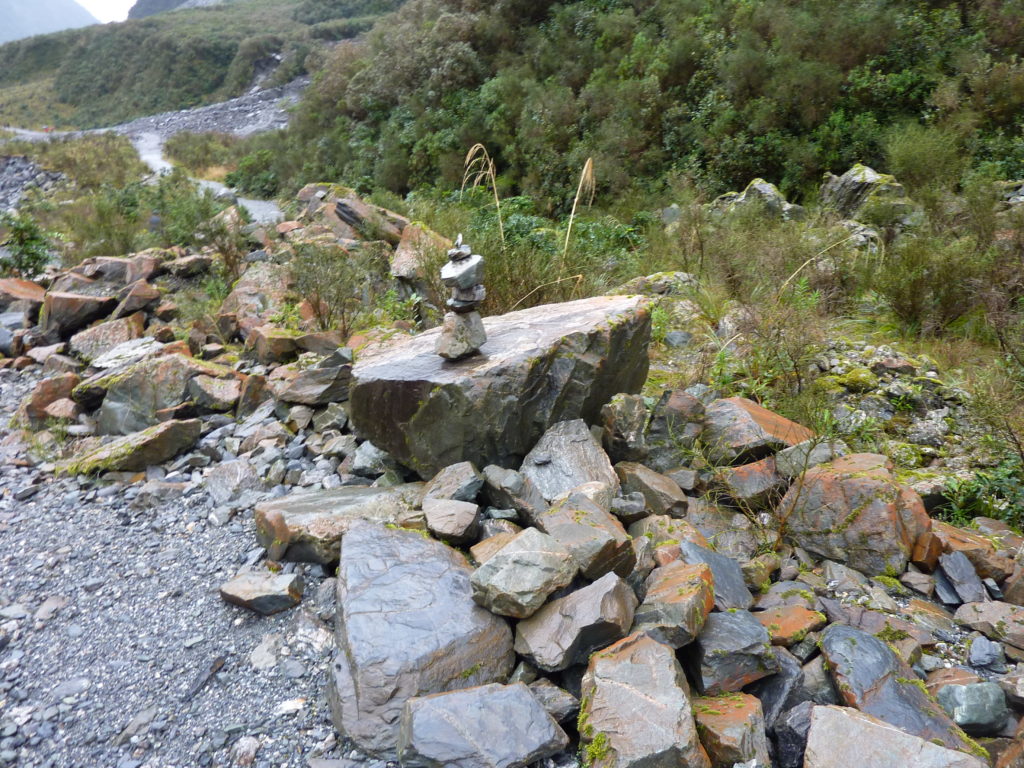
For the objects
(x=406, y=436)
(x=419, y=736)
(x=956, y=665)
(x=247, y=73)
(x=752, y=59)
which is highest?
(x=247, y=73)

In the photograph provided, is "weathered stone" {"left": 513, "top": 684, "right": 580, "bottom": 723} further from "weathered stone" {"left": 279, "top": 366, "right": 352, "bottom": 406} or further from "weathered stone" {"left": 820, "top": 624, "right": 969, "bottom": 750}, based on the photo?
"weathered stone" {"left": 279, "top": 366, "right": 352, "bottom": 406}

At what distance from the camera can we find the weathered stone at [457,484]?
3.13 metres

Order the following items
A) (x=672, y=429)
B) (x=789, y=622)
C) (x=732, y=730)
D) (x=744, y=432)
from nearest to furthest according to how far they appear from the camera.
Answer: (x=732, y=730)
(x=789, y=622)
(x=744, y=432)
(x=672, y=429)

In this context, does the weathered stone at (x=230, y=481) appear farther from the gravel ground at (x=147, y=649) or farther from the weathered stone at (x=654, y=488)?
the weathered stone at (x=654, y=488)

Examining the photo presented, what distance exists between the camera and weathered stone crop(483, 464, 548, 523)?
303 cm

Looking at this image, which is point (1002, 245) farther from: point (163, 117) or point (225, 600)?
point (163, 117)

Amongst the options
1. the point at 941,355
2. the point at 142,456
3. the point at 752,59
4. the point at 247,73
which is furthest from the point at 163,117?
the point at 941,355

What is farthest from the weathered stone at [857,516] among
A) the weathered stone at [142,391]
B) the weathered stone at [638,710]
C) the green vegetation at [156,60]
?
the green vegetation at [156,60]

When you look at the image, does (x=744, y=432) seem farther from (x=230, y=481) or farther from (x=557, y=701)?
(x=230, y=481)

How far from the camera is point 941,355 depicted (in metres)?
4.84

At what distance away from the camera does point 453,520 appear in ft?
9.59

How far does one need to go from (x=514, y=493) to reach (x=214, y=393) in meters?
2.95

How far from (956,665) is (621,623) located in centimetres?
133

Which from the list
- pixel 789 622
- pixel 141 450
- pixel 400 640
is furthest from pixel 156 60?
pixel 789 622
